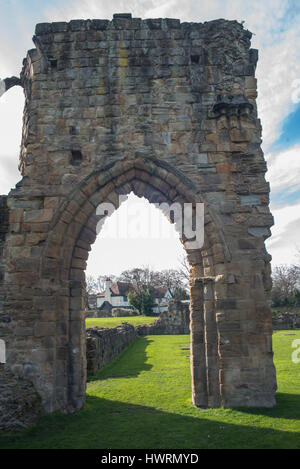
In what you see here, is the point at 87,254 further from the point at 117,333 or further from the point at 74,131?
the point at 117,333

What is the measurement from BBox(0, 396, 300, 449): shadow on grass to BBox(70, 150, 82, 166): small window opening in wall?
426 centimetres

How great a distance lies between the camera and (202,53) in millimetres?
6992

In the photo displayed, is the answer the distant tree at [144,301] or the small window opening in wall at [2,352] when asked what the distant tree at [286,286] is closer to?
the distant tree at [144,301]

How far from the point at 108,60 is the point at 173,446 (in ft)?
21.6

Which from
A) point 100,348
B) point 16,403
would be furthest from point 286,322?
point 16,403

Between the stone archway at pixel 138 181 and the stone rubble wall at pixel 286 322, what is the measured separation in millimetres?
19435

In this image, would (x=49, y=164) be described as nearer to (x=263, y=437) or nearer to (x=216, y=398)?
(x=216, y=398)

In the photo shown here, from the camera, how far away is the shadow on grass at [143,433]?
4.57m

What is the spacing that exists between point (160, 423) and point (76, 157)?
471 centimetres

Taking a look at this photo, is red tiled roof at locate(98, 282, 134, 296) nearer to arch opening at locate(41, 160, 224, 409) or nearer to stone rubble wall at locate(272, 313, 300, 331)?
stone rubble wall at locate(272, 313, 300, 331)

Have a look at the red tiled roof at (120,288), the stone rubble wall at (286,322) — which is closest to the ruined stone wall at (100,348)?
the stone rubble wall at (286,322)

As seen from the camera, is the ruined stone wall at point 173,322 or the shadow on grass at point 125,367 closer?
the shadow on grass at point 125,367
